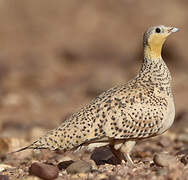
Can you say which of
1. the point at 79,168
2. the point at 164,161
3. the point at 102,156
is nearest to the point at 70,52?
the point at 102,156

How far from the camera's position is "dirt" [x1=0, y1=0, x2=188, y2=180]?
8.74 meters

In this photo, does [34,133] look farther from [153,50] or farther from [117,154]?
[153,50]

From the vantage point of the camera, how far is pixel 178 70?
23969mm

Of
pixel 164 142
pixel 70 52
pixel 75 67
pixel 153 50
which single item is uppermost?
pixel 70 52

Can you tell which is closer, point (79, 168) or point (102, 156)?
point (79, 168)

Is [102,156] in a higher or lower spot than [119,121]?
lower

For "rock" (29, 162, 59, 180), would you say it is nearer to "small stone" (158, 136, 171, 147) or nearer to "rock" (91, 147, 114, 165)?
"rock" (91, 147, 114, 165)

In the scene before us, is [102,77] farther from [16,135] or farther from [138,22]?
[138,22]

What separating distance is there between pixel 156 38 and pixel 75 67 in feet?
61.6

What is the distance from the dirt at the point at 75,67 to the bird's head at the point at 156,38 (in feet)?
5.41

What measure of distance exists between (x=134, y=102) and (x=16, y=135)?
17.4 feet

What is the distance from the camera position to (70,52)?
2806 centimetres

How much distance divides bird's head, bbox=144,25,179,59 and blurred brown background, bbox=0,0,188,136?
4882mm

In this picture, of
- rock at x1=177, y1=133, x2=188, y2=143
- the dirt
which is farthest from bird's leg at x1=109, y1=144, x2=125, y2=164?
rock at x1=177, y1=133, x2=188, y2=143
